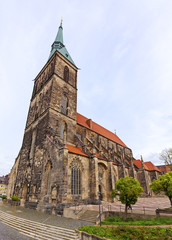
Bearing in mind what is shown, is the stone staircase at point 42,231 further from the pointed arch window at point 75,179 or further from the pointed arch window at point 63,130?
the pointed arch window at point 63,130

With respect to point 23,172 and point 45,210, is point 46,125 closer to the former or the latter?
point 23,172

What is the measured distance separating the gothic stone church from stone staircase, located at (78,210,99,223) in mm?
2309

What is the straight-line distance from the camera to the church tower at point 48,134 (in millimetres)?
Answer: 16297

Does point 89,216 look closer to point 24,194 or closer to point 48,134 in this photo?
point 48,134

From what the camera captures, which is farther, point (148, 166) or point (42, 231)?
point (148, 166)

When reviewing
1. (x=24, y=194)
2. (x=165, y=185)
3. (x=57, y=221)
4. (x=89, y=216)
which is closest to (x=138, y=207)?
(x=165, y=185)

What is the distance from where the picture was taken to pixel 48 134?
63.7ft

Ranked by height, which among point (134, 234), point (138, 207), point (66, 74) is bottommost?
point (138, 207)

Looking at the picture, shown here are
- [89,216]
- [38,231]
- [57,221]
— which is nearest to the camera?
[38,231]

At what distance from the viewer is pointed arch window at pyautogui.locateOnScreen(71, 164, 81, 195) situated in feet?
52.3

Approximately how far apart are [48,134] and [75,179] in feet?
23.5

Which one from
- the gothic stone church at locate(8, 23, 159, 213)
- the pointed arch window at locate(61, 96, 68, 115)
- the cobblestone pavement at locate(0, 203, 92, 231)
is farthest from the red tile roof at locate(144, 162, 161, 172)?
the cobblestone pavement at locate(0, 203, 92, 231)

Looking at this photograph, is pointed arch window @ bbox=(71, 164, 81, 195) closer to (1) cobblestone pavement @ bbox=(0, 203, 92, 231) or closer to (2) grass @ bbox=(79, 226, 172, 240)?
(1) cobblestone pavement @ bbox=(0, 203, 92, 231)

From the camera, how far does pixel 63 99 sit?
A: 2459 cm
